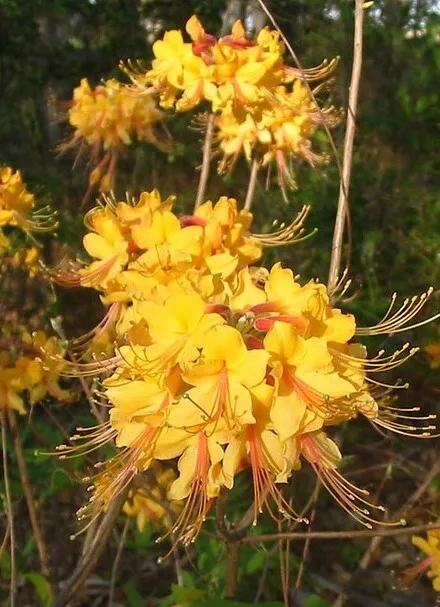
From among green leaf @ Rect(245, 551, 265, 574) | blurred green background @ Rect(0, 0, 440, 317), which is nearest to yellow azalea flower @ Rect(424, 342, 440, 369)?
blurred green background @ Rect(0, 0, 440, 317)

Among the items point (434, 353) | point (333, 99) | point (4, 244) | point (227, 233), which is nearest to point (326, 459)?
point (227, 233)

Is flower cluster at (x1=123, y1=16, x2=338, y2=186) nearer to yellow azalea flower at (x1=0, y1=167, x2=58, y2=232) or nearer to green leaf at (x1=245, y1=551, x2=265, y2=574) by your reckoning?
yellow azalea flower at (x1=0, y1=167, x2=58, y2=232)

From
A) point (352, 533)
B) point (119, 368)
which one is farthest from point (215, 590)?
point (119, 368)

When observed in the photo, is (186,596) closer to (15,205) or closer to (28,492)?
(28,492)

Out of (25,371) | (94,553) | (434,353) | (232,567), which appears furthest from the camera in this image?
(434,353)

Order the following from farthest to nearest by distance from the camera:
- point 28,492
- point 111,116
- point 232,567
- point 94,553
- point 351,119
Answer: point 111,116
point 28,492
point 232,567
point 94,553
point 351,119

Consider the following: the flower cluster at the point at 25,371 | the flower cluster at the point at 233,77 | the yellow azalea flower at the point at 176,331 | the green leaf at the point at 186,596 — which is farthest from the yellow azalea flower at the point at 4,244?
the yellow azalea flower at the point at 176,331

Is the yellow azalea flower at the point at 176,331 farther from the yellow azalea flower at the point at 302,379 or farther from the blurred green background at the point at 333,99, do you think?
the blurred green background at the point at 333,99
